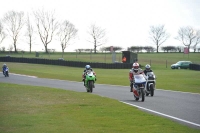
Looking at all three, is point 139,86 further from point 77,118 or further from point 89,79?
point 77,118

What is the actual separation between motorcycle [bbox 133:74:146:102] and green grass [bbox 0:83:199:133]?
2.26 m

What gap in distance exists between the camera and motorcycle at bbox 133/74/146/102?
1951 cm

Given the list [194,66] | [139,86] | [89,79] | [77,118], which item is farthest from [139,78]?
[194,66]

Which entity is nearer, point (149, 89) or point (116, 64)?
point (149, 89)

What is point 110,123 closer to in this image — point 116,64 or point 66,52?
point 116,64

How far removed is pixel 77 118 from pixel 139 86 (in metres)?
6.91

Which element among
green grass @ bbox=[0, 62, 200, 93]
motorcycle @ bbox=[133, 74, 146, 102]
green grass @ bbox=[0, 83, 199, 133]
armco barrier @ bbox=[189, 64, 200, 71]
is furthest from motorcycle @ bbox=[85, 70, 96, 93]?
armco barrier @ bbox=[189, 64, 200, 71]

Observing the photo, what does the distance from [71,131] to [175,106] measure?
300 inches

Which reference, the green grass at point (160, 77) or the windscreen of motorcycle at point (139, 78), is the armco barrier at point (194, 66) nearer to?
the green grass at point (160, 77)

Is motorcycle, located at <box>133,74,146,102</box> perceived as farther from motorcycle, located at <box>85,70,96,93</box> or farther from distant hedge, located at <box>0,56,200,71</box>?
A: distant hedge, located at <box>0,56,200,71</box>

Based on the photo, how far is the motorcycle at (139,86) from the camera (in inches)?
768

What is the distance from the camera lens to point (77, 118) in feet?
42.9

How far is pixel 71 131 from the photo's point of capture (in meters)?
10.7

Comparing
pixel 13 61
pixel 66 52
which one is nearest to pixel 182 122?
pixel 13 61
